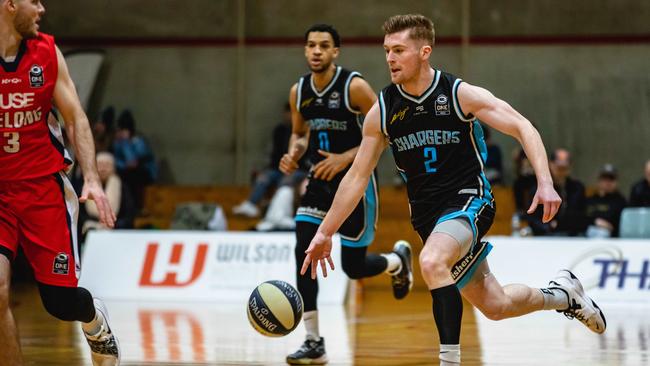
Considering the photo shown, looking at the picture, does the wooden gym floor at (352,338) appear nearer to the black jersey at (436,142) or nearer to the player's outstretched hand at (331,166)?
the player's outstretched hand at (331,166)

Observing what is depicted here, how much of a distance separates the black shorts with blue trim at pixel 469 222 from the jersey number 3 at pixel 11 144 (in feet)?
7.26

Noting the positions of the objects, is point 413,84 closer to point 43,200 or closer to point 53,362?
point 43,200

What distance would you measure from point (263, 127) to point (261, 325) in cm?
1170

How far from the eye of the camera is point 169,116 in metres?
18.6

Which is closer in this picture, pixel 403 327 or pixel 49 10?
pixel 403 327

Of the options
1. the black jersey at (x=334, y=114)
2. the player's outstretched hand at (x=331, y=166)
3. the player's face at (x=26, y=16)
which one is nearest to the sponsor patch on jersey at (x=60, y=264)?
the player's face at (x=26, y=16)

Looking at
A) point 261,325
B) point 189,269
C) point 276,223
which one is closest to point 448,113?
point 261,325

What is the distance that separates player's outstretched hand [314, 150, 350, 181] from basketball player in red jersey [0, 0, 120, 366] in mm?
2227

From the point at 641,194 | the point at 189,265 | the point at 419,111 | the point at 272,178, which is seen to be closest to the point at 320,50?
the point at 419,111

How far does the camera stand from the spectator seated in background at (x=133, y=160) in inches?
658

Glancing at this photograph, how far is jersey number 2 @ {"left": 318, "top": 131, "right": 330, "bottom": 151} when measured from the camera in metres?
7.78

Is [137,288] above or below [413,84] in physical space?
below

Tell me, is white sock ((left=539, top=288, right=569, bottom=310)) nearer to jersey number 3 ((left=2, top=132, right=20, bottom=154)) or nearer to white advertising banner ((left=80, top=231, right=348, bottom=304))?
jersey number 3 ((left=2, top=132, right=20, bottom=154))

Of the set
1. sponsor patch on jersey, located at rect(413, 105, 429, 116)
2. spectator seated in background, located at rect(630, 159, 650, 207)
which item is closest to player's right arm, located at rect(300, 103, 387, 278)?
sponsor patch on jersey, located at rect(413, 105, 429, 116)
